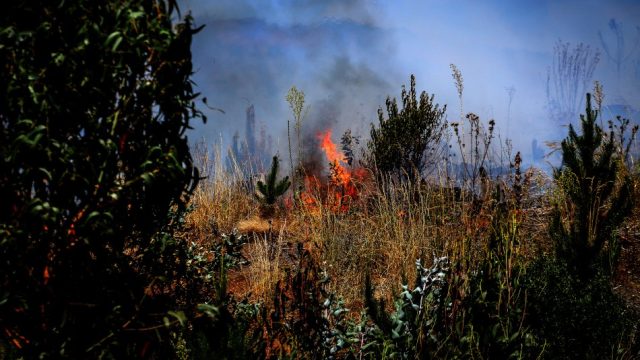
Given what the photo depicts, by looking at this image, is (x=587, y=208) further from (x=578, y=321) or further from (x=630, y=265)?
(x=630, y=265)

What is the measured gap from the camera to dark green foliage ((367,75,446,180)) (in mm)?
9242

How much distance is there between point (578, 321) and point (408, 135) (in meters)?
6.25

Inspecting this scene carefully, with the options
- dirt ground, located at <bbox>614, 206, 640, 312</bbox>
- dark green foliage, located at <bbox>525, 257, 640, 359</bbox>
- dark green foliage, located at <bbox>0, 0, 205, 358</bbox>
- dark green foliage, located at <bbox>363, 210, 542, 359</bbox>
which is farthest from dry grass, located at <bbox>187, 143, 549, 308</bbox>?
dark green foliage, located at <bbox>0, 0, 205, 358</bbox>

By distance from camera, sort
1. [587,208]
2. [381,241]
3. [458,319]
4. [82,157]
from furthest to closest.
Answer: [381,241] → [587,208] → [458,319] → [82,157]

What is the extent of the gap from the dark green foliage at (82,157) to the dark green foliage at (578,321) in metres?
2.54

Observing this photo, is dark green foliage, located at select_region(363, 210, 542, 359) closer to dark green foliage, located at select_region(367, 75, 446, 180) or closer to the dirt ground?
the dirt ground

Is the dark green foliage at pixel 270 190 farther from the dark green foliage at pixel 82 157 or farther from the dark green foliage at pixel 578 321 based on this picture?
the dark green foliage at pixel 82 157

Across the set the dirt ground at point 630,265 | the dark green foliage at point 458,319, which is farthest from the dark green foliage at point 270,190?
the dark green foliage at point 458,319

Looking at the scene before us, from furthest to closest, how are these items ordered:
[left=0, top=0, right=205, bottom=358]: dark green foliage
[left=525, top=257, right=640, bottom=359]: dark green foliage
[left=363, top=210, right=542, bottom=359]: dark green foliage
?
[left=525, top=257, right=640, bottom=359]: dark green foliage
[left=363, top=210, right=542, bottom=359]: dark green foliage
[left=0, top=0, right=205, bottom=358]: dark green foliage

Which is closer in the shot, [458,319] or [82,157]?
[82,157]

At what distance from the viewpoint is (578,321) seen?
3.27 m

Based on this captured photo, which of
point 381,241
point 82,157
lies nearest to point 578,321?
point 381,241

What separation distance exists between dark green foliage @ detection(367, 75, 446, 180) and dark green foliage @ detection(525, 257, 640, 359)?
18.8 ft

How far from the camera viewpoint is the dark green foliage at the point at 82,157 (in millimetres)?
1672
